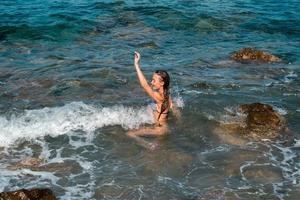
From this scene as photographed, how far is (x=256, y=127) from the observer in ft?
33.2

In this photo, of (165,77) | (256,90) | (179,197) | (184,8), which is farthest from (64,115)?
(184,8)

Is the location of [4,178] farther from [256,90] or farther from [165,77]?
[256,90]

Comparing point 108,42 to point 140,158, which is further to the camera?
point 108,42

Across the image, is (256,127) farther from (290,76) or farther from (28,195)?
(28,195)

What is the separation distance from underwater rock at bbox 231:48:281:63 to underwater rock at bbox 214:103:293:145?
4.97m

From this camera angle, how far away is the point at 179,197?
773cm

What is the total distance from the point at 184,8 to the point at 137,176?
1515 centimetres

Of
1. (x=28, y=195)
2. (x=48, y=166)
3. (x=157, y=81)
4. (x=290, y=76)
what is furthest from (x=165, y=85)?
(x=290, y=76)

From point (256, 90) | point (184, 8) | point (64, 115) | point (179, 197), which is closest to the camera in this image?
point (179, 197)

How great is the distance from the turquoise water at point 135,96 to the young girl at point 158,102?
266 millimetres

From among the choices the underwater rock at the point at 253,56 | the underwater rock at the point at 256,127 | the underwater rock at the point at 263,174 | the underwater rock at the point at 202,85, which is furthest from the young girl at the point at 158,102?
the underwater rock at the point at 253,56

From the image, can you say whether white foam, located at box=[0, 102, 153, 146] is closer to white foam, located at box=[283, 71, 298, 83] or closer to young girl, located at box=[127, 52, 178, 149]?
young girl, located at box=[127, 52, 178, 149]

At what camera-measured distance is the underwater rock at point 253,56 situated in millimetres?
15391

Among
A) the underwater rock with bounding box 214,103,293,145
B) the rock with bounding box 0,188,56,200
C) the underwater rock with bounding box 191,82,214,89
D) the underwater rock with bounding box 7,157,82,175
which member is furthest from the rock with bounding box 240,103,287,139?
the rock with bounding box 0,188,56,200
